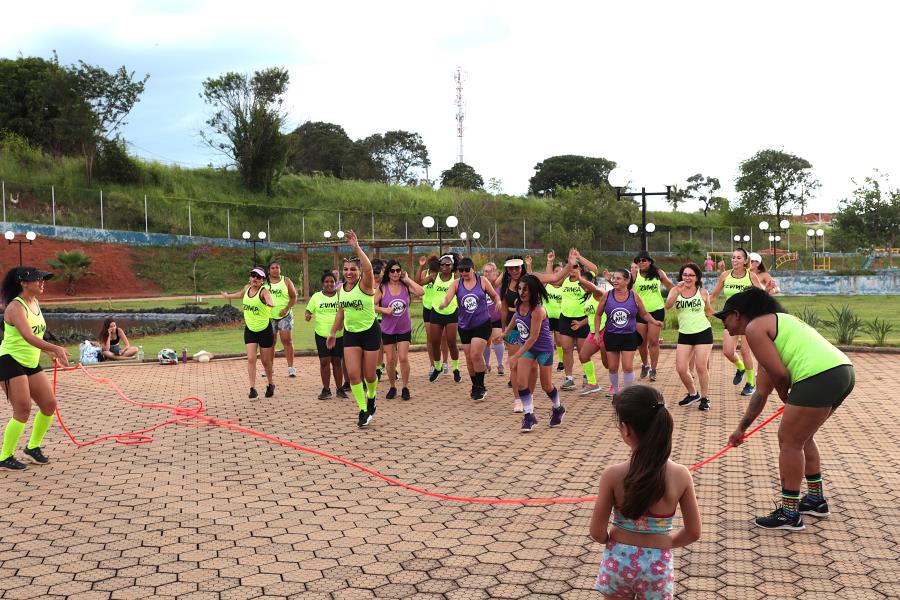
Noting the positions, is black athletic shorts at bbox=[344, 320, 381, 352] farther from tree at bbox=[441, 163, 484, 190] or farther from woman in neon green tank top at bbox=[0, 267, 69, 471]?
tree at bbox=[441, 163, 484, 190]

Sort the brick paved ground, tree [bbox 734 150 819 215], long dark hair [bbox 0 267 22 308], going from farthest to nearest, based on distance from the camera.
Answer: tree [bbox 734 150 819 215] → long dark hair [bbox 0 267 22 308] → the brick paved ground

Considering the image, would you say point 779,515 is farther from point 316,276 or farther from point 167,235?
point 167,235

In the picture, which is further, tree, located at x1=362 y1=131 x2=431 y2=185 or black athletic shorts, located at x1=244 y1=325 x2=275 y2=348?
tree, located at x1=362 y1=131 x2=431 y2=185

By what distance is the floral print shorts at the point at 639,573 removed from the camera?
3.06m

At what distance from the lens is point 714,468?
6.85m

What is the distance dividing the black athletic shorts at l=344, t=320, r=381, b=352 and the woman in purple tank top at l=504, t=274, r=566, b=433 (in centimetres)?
163

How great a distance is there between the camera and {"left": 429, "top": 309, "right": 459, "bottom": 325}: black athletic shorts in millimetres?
11386

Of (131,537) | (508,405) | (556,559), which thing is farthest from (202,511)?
(508,405)

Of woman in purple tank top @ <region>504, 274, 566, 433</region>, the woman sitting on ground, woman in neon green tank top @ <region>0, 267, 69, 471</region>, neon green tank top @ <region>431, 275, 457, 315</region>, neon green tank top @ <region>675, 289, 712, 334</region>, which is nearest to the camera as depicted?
woman in neon green tank top @ <region>0, 267, 69, 471</region>

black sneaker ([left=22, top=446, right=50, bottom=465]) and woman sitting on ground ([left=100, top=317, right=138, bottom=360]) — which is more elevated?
woman sitting on ground ([left=100, top=317, right=138, bottom=360])

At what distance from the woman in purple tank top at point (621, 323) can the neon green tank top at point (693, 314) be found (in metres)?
0.59

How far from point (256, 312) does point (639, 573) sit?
27.4 feet

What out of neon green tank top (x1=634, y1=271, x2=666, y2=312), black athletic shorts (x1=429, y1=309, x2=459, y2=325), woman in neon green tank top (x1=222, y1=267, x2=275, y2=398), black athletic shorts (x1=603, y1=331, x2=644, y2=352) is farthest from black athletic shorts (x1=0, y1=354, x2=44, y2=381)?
neon green tank top (x1=634, y1=271, x2=666, y2=312)

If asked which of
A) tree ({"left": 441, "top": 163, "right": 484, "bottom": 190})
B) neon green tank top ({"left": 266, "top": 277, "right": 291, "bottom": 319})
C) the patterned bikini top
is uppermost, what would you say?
tree ({"left": 441, "top": 163, "right": 484, "bottom": 190})
